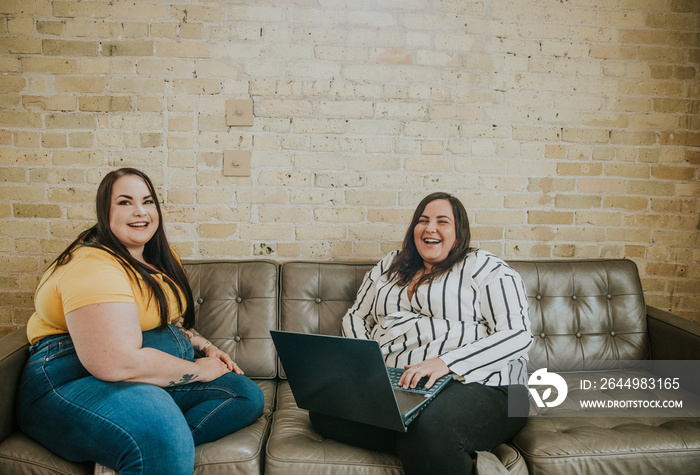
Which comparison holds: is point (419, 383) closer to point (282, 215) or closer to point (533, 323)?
point (533, 323)

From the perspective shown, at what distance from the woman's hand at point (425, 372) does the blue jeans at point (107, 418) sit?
1.84 feet

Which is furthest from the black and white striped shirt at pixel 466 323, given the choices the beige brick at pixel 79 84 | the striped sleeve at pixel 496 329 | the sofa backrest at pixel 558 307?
the beige brick at pixel 79 84

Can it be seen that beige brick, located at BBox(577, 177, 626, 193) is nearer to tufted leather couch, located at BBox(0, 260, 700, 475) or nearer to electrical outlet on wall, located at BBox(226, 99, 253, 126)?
tufted leather couch, located at BBox(0, 260, 700, 475)

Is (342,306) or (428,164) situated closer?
(342,306)

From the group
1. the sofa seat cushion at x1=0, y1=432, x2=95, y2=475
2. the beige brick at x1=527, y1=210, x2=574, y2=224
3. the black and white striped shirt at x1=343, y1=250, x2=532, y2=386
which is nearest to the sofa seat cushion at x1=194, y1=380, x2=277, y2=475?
the sofa seat cushion at x1=0, y1=432, x2=95, y2=475

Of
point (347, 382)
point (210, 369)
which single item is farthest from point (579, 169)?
point (210, 369)

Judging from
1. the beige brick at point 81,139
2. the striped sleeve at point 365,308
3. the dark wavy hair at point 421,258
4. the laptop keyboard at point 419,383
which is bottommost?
the laptop keyboard at point 419,383

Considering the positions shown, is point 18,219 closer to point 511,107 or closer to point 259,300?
point 259,300

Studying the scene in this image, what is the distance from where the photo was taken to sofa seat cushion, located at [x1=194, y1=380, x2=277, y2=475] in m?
1.26

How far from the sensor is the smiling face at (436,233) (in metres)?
1.65

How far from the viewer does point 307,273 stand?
1.93 meters

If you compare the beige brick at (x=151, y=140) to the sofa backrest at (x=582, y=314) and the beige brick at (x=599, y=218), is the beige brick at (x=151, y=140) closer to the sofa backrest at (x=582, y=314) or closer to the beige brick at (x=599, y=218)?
the sofa backrest at (x=582, y=314)

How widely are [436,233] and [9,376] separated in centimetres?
145

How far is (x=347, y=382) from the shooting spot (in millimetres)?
1210
